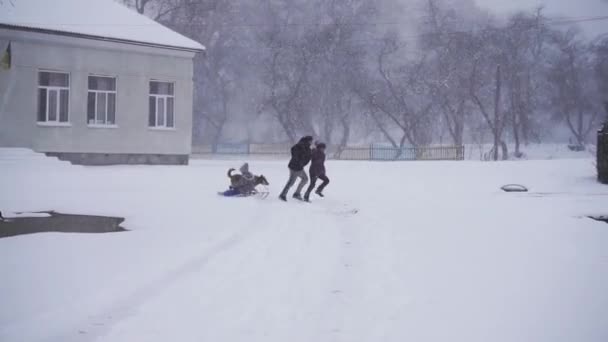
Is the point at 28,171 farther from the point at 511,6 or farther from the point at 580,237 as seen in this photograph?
the point at 511,6

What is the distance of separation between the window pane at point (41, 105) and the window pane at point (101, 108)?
7.16ft

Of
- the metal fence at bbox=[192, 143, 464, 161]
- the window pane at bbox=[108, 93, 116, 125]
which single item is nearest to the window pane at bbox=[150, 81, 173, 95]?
the window pane at bbox=[108, 93, 116, 125]

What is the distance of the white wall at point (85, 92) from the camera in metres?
21.7

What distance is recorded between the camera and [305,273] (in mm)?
Answer: 6734

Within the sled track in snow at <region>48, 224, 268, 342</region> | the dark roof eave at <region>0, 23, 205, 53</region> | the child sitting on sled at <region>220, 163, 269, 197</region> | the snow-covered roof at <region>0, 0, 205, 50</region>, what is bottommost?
the sled track in snow at <region>48, 224, 268, 342</region>

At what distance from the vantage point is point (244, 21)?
155 feet

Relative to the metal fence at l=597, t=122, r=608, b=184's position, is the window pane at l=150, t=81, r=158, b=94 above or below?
above

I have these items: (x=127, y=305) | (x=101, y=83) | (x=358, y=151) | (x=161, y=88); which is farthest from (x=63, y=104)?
(x=358, y=151)

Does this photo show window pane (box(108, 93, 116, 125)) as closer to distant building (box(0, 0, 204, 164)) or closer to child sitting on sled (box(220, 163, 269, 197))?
distant building (box(0, 0, 204, 164))

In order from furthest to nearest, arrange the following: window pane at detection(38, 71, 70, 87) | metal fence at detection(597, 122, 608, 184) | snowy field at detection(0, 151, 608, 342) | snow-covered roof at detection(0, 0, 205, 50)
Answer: window pane at detection(38, 71, 70, 87) < snow-covered roof at detection(0, 0, 205, 50) < metal fence at detection(597, 122, 608, 184) < snowy field at detection(0, 151, 608, 342)

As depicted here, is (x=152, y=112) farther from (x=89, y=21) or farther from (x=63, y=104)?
(x=89, y=21)

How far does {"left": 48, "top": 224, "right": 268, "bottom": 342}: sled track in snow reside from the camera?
459cm

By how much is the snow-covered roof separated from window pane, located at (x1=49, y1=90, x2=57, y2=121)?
2.72 meters

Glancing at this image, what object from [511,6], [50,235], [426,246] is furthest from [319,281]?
[511,6]
